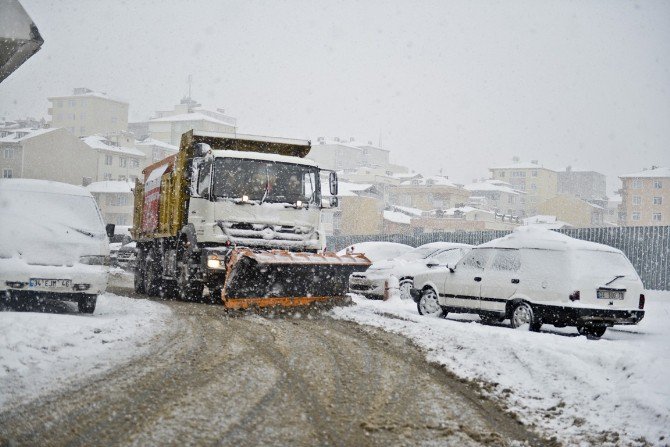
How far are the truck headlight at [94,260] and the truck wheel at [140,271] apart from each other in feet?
22.4

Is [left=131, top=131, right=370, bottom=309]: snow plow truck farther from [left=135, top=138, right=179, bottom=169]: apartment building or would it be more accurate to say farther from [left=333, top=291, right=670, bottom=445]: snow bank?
[left=135, top=138, right=179, bottom=169]: apartment building

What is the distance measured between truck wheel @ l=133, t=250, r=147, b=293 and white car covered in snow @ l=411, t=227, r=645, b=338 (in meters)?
8.76

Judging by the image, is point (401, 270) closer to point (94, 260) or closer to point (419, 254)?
point (419, 254)

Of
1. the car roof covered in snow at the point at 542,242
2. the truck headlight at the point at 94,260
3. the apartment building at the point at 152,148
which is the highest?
the apartment building at the point at 152,148

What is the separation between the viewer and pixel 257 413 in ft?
17.7

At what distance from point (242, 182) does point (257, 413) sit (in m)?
8.38

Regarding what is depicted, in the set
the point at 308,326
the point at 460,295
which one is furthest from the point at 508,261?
the point at 308,326

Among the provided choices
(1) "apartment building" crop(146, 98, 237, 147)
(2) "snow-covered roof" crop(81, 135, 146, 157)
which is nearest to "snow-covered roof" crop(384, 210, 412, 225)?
(2) "snow-covered roof" crop(81, 135, 146, 157)

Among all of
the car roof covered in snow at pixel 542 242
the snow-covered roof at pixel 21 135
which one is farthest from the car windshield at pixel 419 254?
the snow-covered roof at pixel 21 135

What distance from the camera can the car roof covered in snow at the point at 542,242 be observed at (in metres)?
11.5

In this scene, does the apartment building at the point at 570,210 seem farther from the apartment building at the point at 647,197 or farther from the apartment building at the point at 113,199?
the apartment building at the point at 113,199

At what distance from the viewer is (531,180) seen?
4766 inches

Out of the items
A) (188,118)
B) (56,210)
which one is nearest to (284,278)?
(56,210)

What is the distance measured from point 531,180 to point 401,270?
10920 centimetres
